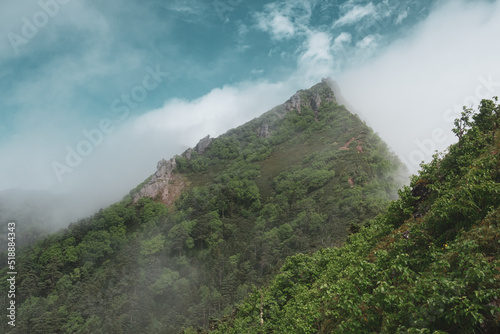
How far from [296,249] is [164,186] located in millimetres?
92753

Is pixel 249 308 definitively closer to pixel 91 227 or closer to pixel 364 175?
pixel 364 175

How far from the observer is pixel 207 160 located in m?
194

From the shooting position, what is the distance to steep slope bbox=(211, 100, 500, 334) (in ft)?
25.5

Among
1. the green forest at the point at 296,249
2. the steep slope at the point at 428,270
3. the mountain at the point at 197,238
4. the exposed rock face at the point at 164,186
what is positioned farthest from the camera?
the exposed rock face at the point at 164,186

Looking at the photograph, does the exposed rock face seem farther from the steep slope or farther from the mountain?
the steep slope

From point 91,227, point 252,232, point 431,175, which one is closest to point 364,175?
point 252,232

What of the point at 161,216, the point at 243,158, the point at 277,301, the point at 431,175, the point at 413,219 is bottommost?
the point at 277,301

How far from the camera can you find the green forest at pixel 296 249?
9750 millimetres

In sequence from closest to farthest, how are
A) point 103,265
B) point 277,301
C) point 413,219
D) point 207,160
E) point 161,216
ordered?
point 413,219
point 277,301
point 103,265
point 161,216
point 207,160

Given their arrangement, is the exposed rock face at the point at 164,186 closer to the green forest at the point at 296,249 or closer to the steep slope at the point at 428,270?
the green forest at the point at 296,249

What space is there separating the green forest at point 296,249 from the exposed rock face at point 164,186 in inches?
157

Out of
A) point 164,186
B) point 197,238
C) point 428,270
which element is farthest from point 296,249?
point 164,186

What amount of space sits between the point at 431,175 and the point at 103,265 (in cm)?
13638

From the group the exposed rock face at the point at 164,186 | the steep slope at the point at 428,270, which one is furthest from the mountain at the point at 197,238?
the steep slope at the point at 428,270
